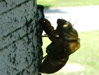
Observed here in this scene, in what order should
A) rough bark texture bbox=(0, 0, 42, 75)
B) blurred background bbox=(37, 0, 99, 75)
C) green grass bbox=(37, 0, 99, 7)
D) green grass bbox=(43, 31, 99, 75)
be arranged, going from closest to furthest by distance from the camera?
rough bark texture bbox=(0, 0, 42, 75) → green grass bbox=(43, 31, 99, 75) → blurred background bbox=(37, 0, 99, 75) → green grass bbox=(37, 0, 99, 7)

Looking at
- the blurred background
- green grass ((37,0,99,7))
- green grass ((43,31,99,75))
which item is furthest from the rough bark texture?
green grass ((37,0,99,7))

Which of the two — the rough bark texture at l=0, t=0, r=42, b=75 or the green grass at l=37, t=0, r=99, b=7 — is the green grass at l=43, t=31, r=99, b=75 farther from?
the green grass at l=37, t=0, r=99, b=7

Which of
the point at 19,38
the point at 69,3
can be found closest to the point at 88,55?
the point at 19,38

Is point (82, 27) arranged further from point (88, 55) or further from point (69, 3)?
point (69, 3)

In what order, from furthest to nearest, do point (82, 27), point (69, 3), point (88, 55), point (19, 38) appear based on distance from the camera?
point (69, 3) → point (82, 27) → point (88, 55) → point (19, 38)

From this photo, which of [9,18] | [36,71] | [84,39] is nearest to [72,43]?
[36,71]

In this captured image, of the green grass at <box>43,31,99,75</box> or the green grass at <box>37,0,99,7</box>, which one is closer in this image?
the green grass at <box>43,31,99,75</box>

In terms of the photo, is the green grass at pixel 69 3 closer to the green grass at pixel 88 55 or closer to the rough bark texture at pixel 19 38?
the green grass at pixel 88 55
